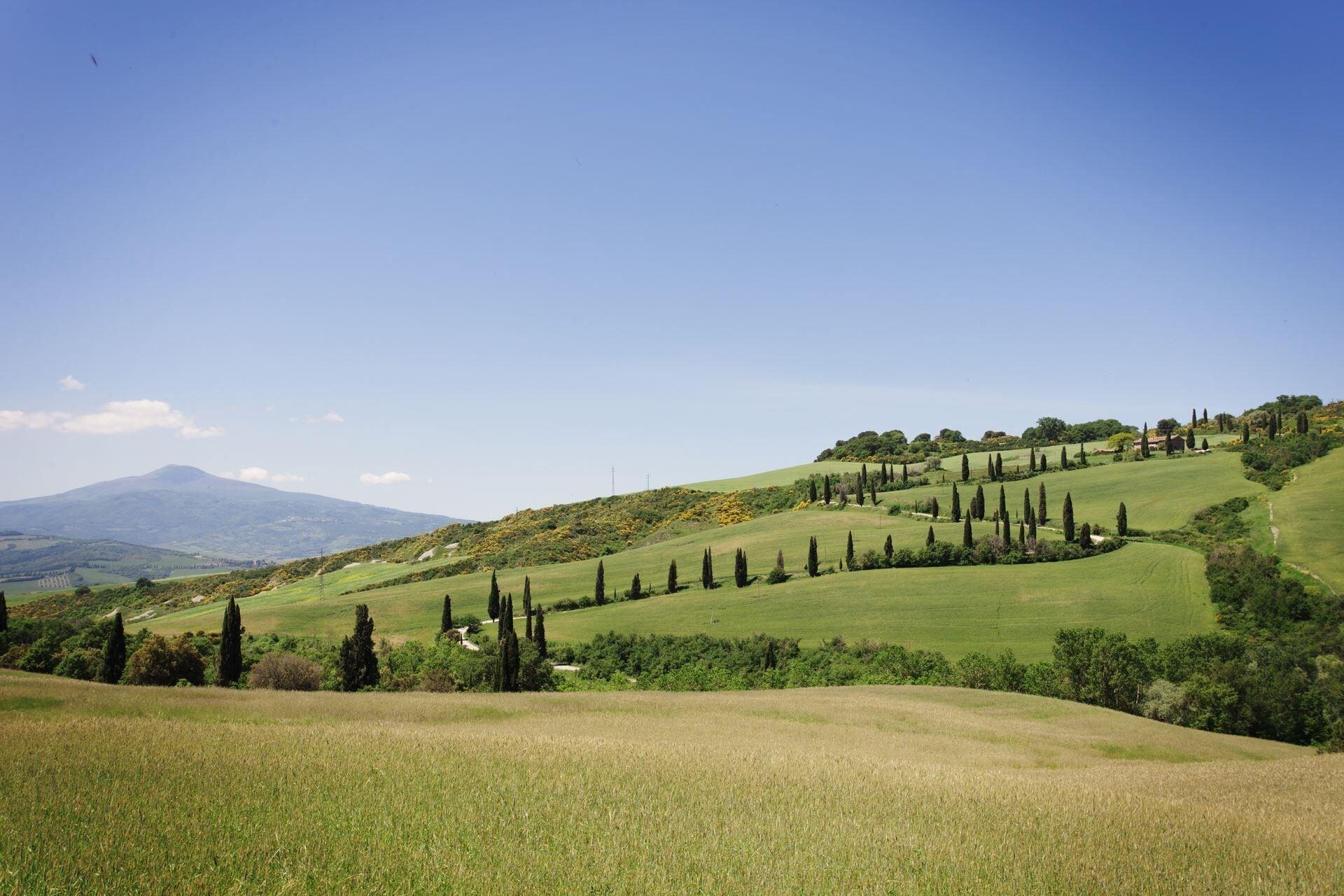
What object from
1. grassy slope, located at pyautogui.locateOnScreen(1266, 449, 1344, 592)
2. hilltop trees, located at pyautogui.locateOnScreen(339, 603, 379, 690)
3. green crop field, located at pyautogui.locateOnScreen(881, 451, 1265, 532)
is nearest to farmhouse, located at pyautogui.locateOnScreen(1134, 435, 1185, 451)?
green crop field, located at pyautogui.locateOnScreen(881, 451, 1265, 532)

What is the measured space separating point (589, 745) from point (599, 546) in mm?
147268

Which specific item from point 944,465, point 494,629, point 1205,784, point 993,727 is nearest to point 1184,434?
point 944,465

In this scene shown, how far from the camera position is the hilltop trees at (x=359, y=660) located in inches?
2510

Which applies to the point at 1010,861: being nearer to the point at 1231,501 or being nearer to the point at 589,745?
the point at 589,745

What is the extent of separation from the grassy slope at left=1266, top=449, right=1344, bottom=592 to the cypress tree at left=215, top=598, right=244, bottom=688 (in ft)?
375

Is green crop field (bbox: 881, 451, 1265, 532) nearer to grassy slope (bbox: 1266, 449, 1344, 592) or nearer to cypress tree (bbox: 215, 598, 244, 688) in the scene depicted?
grassy slope (bbox: 1266, 449, 1344, 592)

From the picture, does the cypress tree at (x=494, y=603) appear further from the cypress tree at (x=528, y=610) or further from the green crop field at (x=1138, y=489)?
the green crop field at (x=1138, y=489)

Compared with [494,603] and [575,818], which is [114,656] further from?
[575,818]

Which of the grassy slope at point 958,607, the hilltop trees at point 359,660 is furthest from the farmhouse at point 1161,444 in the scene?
the hilltop trees at point 359,660

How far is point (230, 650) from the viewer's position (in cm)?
6284

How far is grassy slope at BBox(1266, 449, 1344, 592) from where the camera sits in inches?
3767

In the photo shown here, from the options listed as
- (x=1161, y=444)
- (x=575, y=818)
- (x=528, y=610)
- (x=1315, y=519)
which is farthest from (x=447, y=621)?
(x=1161, y=444)

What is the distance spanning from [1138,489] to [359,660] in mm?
125486

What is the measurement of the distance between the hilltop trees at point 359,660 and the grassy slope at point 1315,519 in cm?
10400
